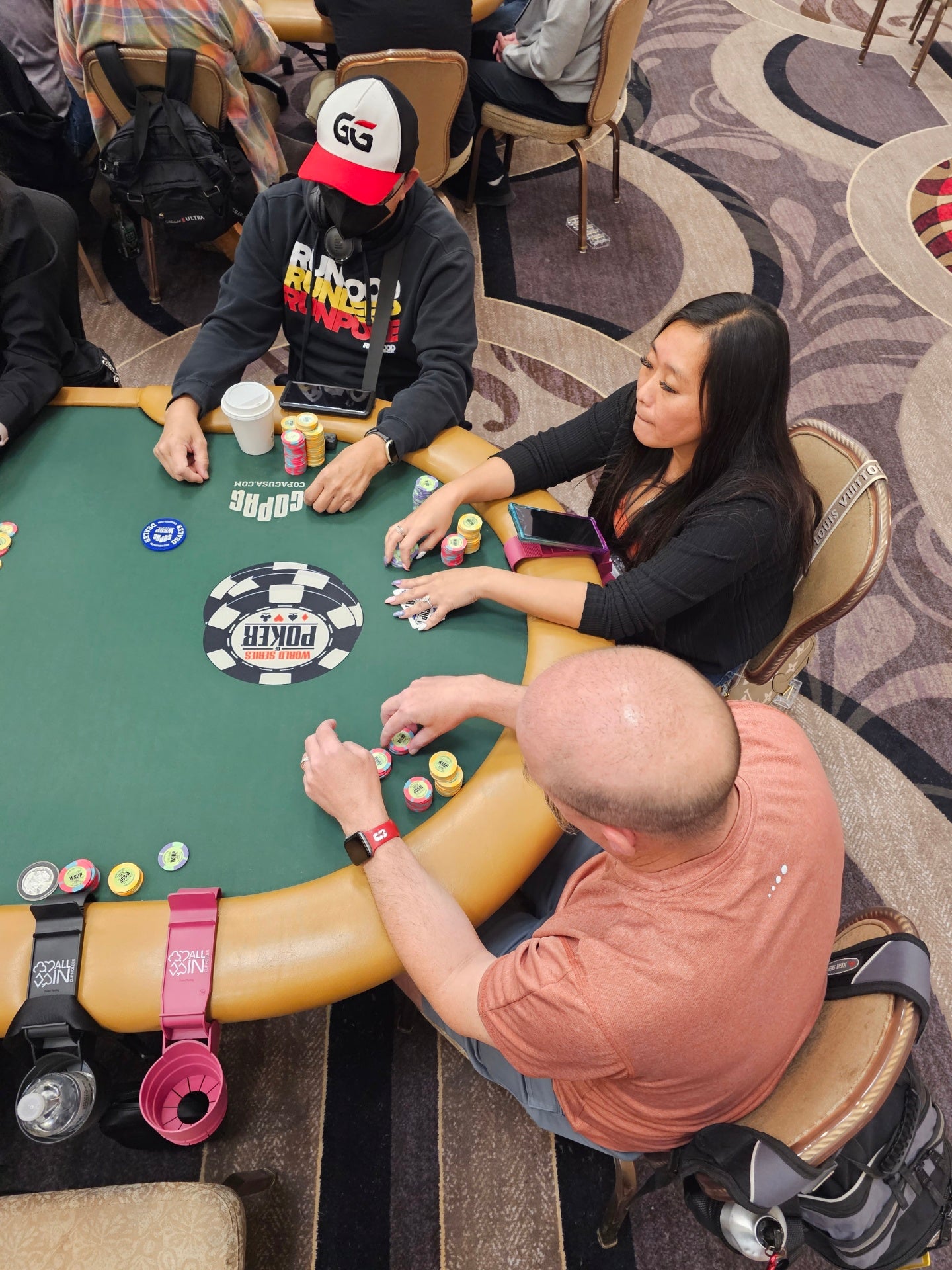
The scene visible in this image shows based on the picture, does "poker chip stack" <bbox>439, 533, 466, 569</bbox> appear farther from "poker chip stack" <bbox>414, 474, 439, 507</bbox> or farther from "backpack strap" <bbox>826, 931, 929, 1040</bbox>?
"backpack strap" <bbox>826, 931, 929, 1040</bbox>

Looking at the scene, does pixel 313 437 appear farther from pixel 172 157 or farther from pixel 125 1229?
pixel 172 157

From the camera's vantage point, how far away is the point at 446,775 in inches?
54.0

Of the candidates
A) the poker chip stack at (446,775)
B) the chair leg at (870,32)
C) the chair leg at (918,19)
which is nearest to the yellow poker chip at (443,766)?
the poker chip stack at (446,775)

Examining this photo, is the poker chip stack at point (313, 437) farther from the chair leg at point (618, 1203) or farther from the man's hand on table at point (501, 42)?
the man's hand on table at point (501, 42)

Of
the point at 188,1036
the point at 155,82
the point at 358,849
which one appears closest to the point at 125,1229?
the point at 188,1036

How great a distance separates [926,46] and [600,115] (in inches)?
108

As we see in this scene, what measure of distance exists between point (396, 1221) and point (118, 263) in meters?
3.85

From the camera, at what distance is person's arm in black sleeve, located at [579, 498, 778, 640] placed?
1576 mm

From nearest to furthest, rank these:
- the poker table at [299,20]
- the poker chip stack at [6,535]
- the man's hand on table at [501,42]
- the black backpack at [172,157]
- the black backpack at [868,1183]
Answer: the black backpack at [868,1183]
the poker chip stack at [6,535]
the black backpack at [172,157]
the poker table at [299,20]
the man's hand on table at [501,42]

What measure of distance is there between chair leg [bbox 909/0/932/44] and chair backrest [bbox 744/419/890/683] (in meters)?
4.95

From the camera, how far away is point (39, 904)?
47.9 inches

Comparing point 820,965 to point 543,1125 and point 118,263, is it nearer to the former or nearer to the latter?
point 543,1125

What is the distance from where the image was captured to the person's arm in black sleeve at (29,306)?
188 centimetres

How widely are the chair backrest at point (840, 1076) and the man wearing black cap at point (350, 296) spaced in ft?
4.27
